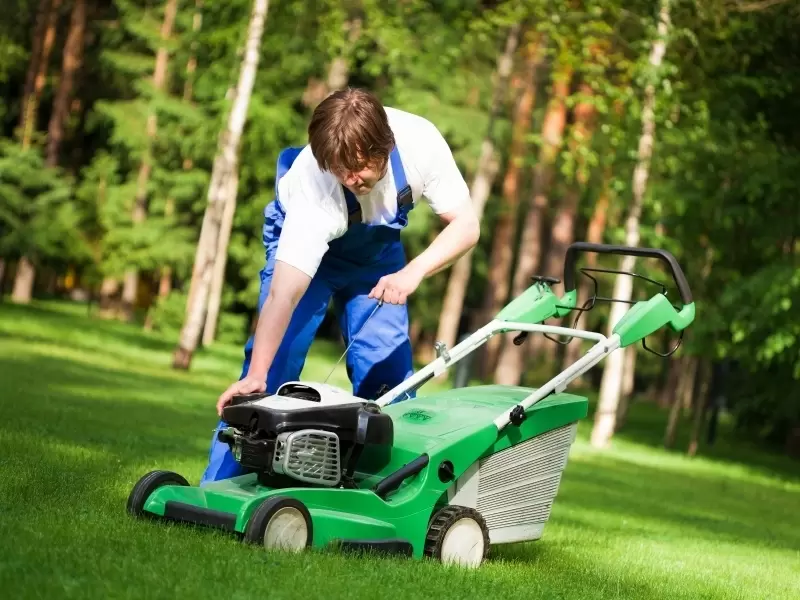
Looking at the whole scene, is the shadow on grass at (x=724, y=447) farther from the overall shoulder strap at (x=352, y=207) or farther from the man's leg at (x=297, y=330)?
the overall shoulder strap at (x=352, y=207)

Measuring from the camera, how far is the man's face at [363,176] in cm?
519

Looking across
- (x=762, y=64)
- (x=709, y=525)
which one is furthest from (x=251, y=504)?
(x=762, y=64)

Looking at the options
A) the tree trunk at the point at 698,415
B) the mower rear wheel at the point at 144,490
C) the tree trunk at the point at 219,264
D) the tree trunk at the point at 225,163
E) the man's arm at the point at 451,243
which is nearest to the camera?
the mower rear wheel at the point at 144,490

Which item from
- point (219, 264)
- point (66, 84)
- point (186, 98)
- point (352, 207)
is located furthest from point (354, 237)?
point (66, 84)

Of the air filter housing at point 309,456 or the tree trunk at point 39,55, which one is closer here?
the air filter housing at point 309,456

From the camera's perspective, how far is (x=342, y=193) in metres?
5.46

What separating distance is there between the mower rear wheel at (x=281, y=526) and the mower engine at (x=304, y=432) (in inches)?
5.5

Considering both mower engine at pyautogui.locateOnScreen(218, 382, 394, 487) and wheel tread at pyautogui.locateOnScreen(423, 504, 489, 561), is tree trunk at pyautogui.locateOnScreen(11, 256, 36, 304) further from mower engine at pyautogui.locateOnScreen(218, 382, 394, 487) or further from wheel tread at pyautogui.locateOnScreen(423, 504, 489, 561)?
mower engine at pyautogui.locateOnScreen(218, 382, 394, 487)

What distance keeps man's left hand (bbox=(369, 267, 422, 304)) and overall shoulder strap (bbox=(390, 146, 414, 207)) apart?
36 cm

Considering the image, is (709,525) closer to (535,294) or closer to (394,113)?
(535,294)

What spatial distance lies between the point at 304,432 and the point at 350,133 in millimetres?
1023

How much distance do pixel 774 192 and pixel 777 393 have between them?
153 inches

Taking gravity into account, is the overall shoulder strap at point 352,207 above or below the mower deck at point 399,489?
above

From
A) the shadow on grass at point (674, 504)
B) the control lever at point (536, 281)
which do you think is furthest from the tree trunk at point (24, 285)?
the control lever at point (536, 281)
